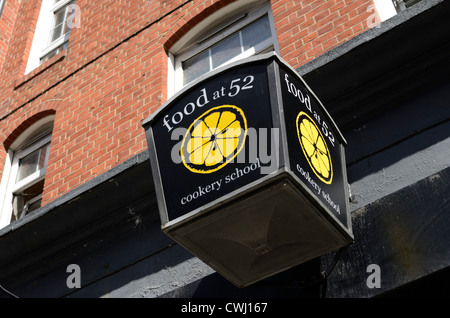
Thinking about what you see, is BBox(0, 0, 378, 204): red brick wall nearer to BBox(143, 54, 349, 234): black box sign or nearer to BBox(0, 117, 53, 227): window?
BBox(0, 117, 53, 227): window

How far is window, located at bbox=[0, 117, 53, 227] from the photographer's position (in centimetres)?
716

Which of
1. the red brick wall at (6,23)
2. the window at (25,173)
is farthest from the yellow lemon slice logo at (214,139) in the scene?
the red brick wall at (6,23)

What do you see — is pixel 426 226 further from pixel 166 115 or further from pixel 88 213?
pixel 88 213

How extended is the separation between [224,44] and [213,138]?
352cm

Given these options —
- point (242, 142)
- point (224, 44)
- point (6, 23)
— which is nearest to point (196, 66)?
point (224, 44)

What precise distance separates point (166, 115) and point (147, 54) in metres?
3.22

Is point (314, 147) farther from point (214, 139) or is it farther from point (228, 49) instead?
point (228, 49)

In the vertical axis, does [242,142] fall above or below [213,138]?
below

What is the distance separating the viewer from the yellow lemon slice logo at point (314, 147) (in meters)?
3.44

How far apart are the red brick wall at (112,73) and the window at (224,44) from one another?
0.68ft

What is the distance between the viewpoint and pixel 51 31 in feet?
30.4

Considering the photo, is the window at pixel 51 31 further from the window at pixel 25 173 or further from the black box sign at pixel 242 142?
the black box sign at pixel 242 142

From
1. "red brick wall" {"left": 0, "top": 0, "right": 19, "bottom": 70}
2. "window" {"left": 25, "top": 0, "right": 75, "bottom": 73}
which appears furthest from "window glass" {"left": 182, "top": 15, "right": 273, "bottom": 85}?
"red brick wall" {"left": 0, "top": 0, "right": 19, "bottom": 70}
